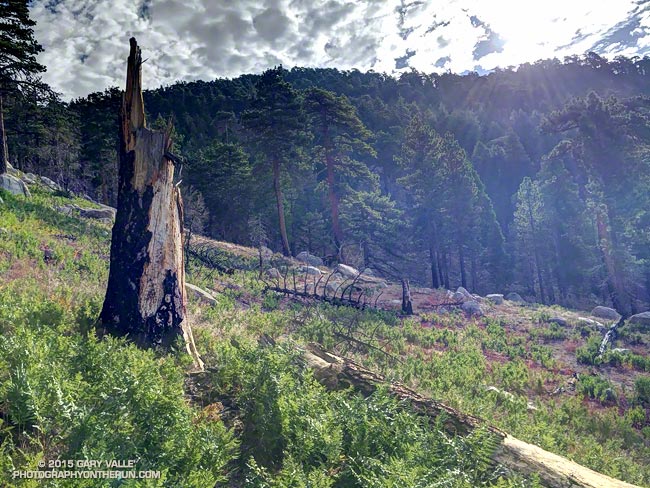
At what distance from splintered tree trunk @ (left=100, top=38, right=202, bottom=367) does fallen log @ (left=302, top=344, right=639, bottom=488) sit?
2208mm

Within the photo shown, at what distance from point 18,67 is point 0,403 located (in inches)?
958

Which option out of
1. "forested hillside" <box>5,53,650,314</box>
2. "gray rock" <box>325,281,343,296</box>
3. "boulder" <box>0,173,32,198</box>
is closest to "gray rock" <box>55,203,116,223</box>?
"boulder" <box>0,173,32,198</box>

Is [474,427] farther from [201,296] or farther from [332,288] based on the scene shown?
[332,288]

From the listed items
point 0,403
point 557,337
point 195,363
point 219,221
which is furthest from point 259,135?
point 0,403

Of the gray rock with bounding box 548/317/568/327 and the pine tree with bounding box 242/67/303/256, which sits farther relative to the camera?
the pine tree with bounding box 242/67/303/256

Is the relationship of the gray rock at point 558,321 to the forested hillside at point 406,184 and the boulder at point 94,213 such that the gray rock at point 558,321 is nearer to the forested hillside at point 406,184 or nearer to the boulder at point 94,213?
the forested hillside at point 406,184

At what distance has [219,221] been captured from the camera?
4234cm

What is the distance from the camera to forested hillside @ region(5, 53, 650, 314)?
24250 mm

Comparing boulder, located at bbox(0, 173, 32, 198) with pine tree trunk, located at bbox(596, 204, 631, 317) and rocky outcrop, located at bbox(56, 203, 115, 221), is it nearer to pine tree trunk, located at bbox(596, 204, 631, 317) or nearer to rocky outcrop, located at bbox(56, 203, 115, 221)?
rocky outcrop, located at bbox(56, 203, 115, 221)

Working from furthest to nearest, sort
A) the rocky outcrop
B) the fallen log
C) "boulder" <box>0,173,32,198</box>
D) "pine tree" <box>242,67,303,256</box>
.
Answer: "pine tree" <box>242,67,303,256</box>
the rocky outcrop
"boulder" <box>0,173,32,198</box>
the fallen log

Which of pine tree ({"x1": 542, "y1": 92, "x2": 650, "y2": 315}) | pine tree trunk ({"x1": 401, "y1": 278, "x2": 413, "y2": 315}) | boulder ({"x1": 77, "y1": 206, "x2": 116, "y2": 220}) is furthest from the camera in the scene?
pine tree ({"x1": 542, "y1": 92, "x2": 650, "y2": 315})

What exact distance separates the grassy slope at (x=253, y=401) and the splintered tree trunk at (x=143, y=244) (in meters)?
0.61

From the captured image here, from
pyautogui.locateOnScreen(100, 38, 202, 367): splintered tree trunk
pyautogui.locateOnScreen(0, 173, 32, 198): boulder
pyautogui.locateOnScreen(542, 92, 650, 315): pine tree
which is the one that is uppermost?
pyautogui.locateOnScreen(542, 92, 650, 315): pine tree

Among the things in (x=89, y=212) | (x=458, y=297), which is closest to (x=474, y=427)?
(x=458, y=297)
